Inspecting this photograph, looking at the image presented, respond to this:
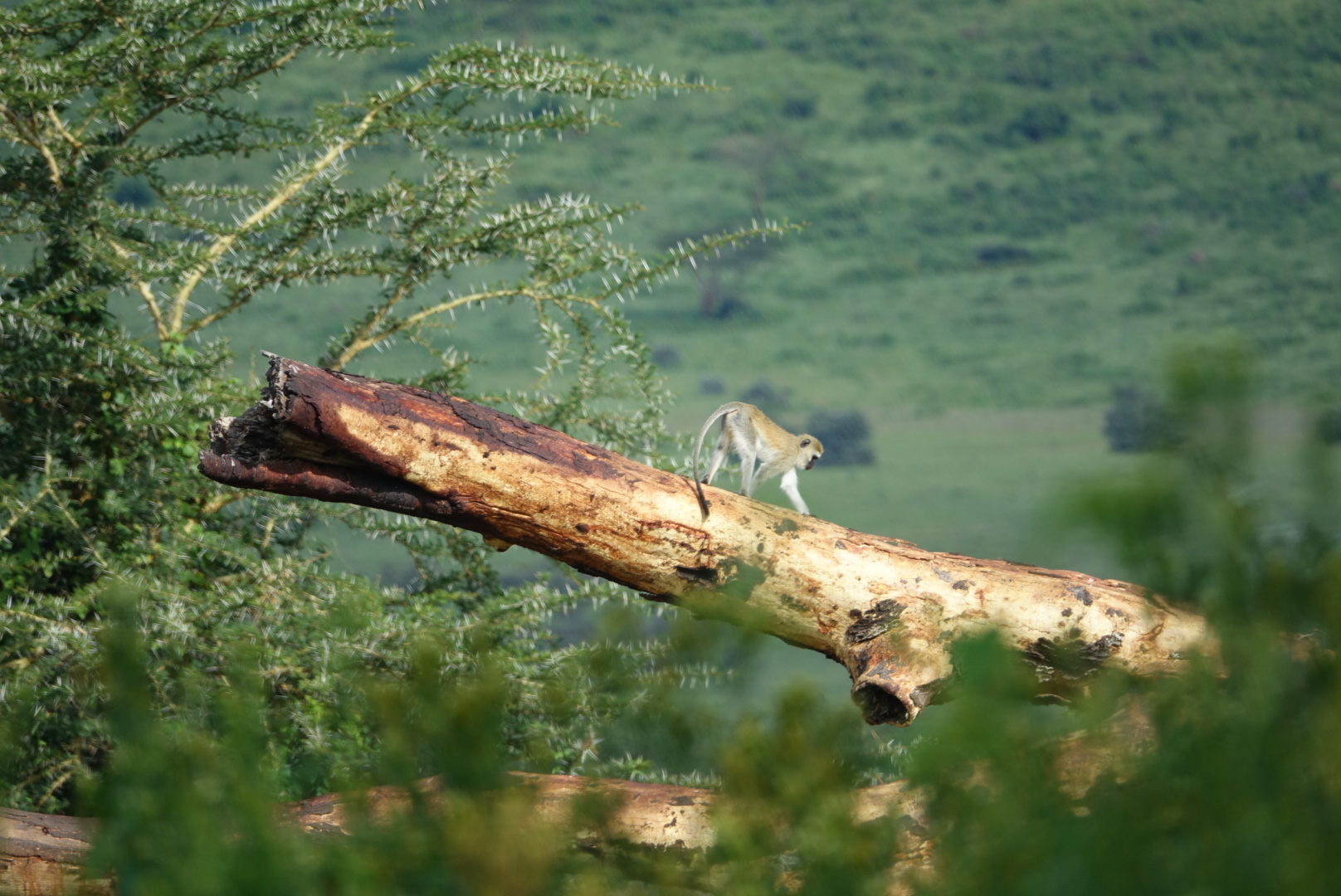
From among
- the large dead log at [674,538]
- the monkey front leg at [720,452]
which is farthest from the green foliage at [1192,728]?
the monkey front leg at [720,452]

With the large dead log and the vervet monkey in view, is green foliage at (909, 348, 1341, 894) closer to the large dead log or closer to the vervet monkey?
the large dead log

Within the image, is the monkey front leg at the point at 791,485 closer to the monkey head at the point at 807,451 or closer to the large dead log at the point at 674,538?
the monkey head at the point at 807,451

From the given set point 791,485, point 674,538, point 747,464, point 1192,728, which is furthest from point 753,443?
point 1192,728

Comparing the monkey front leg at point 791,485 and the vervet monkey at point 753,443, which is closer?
the vervet monkey at point 753,443

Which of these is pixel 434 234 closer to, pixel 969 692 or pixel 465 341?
pixel 969 692

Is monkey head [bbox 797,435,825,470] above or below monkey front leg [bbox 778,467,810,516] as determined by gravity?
above

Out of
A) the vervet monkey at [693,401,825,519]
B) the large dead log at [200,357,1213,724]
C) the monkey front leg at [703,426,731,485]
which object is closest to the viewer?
the large dead log at [200,357,1213,724]

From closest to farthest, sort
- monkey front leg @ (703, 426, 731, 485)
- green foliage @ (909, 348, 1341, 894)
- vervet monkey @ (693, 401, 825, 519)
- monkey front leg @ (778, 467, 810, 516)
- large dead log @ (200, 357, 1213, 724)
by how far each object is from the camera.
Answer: green foliage @ (909, 348, 1341, 894)
large dead log @ (200, 357, 1213, 724)
monkey front leg @ (703, 426, 731, 485)
vervet monkey @ (693, 401, 825, 519)
monkey front leg @ (778, 467, 810, 516)

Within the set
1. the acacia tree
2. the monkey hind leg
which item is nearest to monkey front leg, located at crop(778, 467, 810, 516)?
the monkey hind leg
